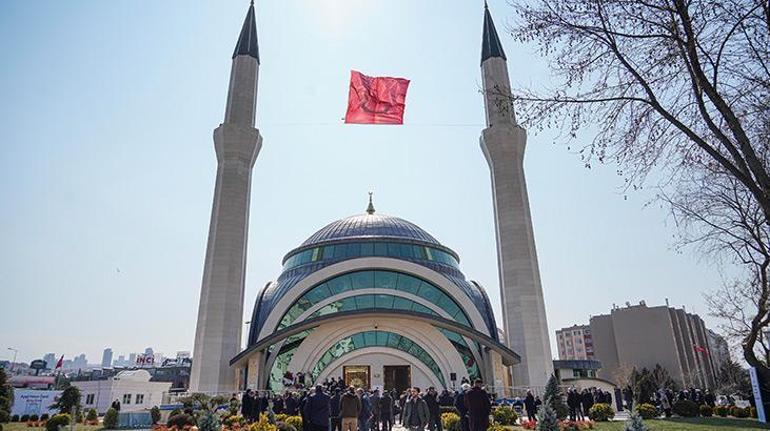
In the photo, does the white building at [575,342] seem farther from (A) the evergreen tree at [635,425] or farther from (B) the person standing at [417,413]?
(A) the evergreen tree at [635,425]

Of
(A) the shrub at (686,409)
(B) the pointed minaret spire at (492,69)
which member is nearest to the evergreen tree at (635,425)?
(A) the shrub at (686,409)

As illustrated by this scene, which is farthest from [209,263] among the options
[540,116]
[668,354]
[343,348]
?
[668,354]

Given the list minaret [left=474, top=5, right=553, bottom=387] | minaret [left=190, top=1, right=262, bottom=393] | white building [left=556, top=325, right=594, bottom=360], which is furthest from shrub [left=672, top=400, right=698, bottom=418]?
white building [left=556, top=325, right=594, bottom=360]

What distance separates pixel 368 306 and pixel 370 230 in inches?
315

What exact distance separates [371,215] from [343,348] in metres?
14.9

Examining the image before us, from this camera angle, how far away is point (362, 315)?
93.2ft

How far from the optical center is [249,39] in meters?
37.6

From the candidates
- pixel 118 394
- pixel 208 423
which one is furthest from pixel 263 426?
pixel 118 394

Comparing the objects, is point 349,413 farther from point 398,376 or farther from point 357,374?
point 357,374

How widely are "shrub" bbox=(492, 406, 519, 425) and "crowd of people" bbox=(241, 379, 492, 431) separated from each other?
7.28ft

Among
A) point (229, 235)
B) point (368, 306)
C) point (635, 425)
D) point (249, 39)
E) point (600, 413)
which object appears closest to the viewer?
point (635, 425)

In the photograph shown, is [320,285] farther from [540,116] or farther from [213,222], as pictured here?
[540,116]

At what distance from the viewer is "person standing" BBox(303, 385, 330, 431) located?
1148 cm

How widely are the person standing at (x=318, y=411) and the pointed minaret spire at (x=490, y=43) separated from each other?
31.1 metres
